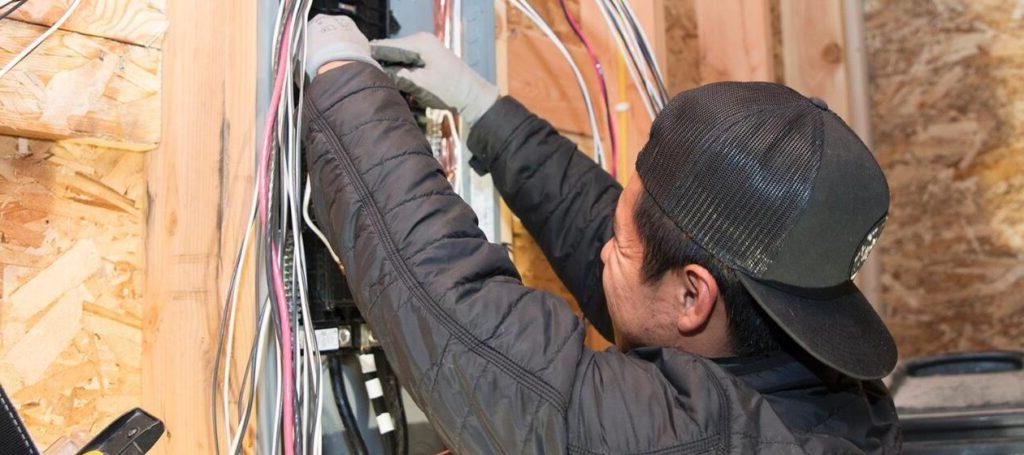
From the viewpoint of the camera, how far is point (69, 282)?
3.17 feet

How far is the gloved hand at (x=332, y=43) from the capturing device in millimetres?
1000

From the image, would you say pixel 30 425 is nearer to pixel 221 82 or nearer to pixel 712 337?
pixel 221 82

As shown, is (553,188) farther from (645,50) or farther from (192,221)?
(192,221)

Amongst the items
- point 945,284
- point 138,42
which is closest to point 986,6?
point 945,284

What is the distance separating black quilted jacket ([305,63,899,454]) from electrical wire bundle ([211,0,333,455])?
0.19 feet

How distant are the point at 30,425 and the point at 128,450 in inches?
6.7

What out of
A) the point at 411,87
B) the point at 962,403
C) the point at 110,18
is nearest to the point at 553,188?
the point at 411,87

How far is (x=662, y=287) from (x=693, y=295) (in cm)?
4

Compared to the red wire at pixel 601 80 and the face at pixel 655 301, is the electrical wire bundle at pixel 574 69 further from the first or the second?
the face at pixel 655 301

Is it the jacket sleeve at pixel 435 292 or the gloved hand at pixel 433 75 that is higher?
the gloved hand at pixel 433 75

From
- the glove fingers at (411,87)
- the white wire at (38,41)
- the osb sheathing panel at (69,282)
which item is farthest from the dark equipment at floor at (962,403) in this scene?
the white wire at (38,41)

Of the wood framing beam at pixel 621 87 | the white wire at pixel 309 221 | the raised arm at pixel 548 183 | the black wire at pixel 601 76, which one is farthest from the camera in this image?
the wood framing beam at pixel 621 87

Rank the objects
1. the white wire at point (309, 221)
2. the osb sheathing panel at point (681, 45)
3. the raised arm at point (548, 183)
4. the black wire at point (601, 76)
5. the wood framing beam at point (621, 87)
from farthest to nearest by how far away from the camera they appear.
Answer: the osb sheathing panel at point (681, 45)
the wood framing beam at point (621, 87)
the black wire at point (601, 76)
the raised arm at point (548, 183)
the white wire at point (309, 221)

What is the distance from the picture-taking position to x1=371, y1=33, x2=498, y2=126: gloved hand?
113 cm
